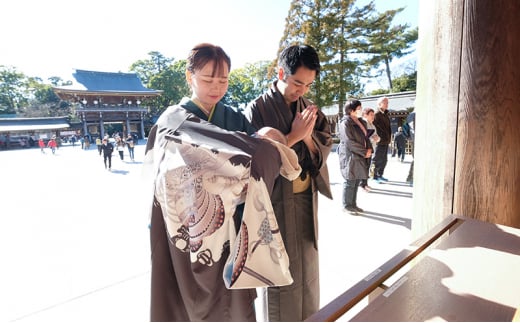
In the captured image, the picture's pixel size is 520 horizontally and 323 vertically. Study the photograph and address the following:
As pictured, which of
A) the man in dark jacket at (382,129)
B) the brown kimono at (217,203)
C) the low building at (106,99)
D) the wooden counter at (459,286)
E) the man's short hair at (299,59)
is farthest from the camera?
the low building at (106,99)

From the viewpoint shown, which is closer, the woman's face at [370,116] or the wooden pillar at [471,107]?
the wooden pillar at [471,107]

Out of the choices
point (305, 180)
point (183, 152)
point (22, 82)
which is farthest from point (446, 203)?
point (22, 82)

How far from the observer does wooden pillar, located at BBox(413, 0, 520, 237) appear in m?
1.29

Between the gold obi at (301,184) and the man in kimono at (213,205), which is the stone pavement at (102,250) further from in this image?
the man in kimono at (213,205)

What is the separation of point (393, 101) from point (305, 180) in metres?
18.5

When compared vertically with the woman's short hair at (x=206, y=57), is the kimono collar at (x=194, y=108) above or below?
below

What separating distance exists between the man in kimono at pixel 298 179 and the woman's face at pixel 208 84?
31 centimetres

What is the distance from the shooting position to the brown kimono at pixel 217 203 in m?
0.94

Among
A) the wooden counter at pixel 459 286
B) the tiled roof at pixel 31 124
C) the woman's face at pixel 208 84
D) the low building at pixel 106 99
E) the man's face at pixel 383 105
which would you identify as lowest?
the wooden counter at pixel 459 286

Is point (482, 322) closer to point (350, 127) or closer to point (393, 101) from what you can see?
point (350, 127)

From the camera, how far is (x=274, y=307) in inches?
55.8

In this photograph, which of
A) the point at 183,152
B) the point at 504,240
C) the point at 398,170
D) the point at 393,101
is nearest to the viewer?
the point at 183,152

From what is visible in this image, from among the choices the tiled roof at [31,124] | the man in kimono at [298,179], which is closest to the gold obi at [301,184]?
the man in kimono at [298,179]

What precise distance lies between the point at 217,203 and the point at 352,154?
331cm
